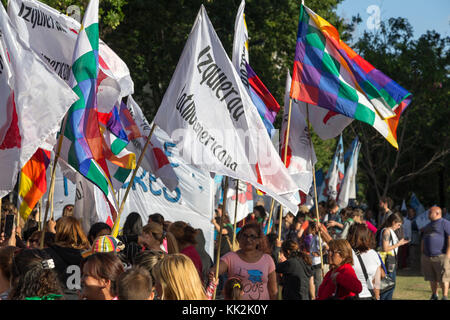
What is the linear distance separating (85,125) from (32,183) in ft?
5.83

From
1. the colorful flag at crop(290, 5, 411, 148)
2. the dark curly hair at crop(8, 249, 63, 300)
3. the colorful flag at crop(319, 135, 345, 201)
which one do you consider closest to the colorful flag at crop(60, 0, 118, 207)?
the colorful flag at crop(290, 5, 411, 148)

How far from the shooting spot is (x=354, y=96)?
10141 mm

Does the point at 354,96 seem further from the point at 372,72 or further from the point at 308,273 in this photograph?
the point at 308,273

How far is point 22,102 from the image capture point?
24.2 feet

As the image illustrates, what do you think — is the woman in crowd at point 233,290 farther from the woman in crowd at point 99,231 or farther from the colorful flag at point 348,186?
the colorful flag at point 348,186

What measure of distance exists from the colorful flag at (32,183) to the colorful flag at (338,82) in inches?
133

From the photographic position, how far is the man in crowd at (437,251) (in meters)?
12.9

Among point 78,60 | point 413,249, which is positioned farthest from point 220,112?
point 413,249

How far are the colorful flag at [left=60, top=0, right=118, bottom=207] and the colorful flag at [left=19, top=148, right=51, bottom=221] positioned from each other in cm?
116

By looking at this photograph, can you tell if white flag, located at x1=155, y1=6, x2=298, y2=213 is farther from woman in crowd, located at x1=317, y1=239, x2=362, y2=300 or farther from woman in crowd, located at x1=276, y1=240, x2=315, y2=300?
woman in crowd, located at x1=276, y1=240, x2=315, y2=300

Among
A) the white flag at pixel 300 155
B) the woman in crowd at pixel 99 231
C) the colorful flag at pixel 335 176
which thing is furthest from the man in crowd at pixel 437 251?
the colorful flag at pixel 335 176

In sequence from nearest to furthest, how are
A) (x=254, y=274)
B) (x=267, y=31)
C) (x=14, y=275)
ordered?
(x=14, y=275) < (x=254, y=274) < (x=267, y=31)

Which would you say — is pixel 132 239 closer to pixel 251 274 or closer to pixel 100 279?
pixel 251 274

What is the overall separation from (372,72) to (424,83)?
2393cm
